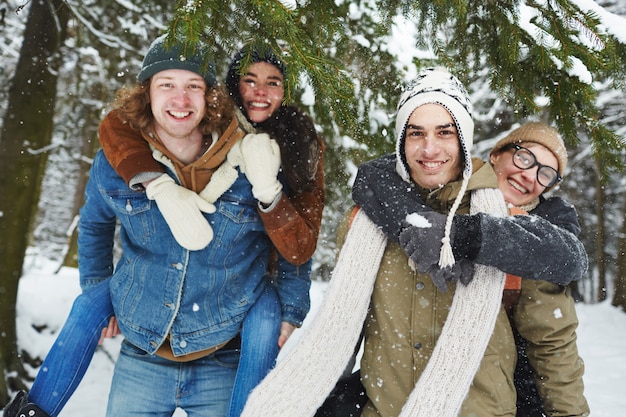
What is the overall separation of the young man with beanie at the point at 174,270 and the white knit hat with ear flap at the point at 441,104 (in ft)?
1.98

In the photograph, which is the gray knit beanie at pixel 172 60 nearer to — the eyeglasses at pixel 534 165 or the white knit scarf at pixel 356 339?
the white knit scarf at pixel 356 339

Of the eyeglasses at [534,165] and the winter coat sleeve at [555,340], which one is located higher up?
the eyeglasses at [534,165]

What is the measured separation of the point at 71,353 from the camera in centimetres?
237

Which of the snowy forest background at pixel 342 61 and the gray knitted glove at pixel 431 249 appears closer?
the gray knitted glove at pixel 431 249

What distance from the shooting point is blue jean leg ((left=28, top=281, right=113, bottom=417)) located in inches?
90.8

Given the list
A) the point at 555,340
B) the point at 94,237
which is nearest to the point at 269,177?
the point at 94,237

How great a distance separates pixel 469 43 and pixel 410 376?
180 centimetres

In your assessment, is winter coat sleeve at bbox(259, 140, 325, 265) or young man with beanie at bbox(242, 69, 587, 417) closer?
young man with beanie at bbox(242, 69, 587, 417)

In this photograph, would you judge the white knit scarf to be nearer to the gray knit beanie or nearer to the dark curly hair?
the dark curly hair

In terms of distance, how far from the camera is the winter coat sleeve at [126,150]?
2201 millimetres

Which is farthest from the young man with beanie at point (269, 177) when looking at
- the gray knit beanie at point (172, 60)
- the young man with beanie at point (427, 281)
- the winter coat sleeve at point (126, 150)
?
the young man with beanie at point (427, 281)

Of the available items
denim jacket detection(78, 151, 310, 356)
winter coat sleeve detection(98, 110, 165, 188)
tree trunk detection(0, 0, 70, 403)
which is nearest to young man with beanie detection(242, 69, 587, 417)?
denim jacket detection(78, 151, 310, 356)

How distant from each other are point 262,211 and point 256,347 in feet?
2.05

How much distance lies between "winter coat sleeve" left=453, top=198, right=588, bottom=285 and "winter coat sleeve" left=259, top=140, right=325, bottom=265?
2.66 feet
